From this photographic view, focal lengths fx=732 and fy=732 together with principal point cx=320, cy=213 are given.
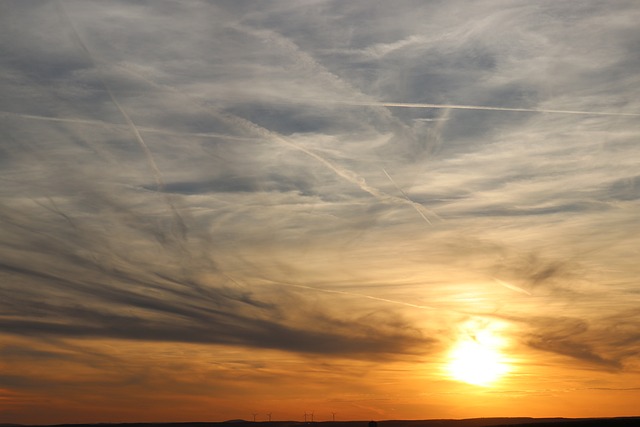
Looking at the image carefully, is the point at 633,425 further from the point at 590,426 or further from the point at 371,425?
the point at 371,425

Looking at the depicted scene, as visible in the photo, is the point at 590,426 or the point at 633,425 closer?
the point at 633,425

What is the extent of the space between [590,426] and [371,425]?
43.1 meters

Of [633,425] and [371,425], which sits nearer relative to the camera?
[633,425]

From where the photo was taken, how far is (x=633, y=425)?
117000 millimetres

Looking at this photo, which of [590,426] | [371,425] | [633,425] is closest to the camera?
[633,425]

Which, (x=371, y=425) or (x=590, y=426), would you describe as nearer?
(x=371, y=425)

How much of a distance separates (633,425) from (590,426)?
2023cm

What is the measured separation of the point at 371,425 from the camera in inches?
4941

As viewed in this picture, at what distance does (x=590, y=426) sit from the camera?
136375mm

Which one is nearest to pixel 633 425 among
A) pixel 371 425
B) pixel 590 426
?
pixel 590 426

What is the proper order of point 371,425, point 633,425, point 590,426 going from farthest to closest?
point 590,426, point 371,425, point 633,425

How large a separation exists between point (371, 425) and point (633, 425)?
139 ft
